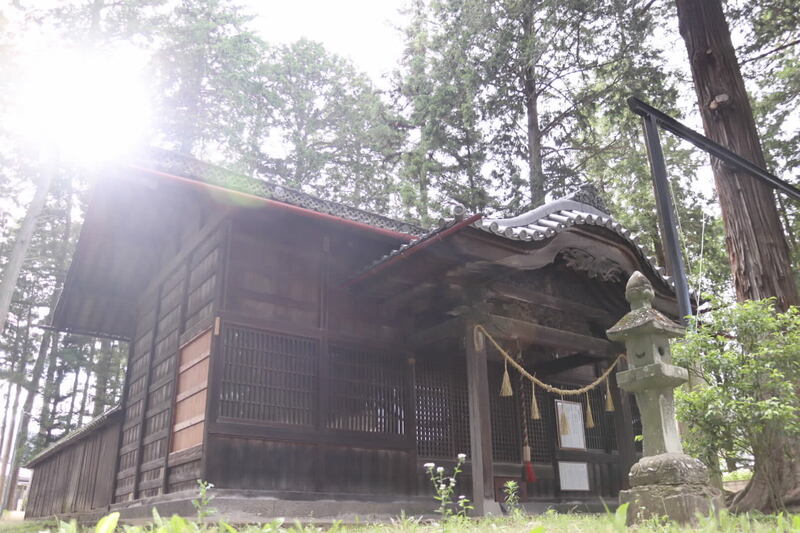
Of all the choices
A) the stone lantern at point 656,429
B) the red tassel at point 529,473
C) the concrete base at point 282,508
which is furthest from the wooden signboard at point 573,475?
the stone lantern at point 656,429

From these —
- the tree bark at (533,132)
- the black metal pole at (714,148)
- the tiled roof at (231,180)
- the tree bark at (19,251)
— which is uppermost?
the tree bark at (533,132)

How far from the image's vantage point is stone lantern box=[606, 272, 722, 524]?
4.94m

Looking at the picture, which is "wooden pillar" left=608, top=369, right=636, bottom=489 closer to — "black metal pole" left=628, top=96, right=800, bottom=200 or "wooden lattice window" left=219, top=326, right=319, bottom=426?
"black metal pole" left=628, top=96, right=800, bottom=200

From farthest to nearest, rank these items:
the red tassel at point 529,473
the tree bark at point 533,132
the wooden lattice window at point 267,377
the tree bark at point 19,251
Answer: the tree bark at point 533,132
the tree bark at point 19,251
the red tassel at point 529,473
the wooden lattice window at point 267,377

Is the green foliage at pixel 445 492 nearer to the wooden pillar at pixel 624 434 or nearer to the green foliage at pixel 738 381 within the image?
the green foliage at pixel 738 381

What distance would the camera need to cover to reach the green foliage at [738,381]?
5980 millimetres

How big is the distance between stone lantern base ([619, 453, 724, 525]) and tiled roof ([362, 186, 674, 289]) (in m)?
3.41

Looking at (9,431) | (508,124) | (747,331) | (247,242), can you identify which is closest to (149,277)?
(247,242)

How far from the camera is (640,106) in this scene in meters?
7.54

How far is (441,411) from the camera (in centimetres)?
979

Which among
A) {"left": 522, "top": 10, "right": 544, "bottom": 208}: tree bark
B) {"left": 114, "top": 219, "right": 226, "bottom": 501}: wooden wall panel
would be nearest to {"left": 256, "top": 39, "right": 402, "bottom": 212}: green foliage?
{"left": 522, "top": 10, "right": 544, "bottom": 208}: tree bark

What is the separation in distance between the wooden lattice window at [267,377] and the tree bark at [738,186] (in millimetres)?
5610

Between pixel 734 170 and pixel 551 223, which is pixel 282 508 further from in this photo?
pixel 734 170

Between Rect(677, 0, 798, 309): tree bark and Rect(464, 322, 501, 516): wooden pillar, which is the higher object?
Rect(677, 0, 798, 309): tree bark
